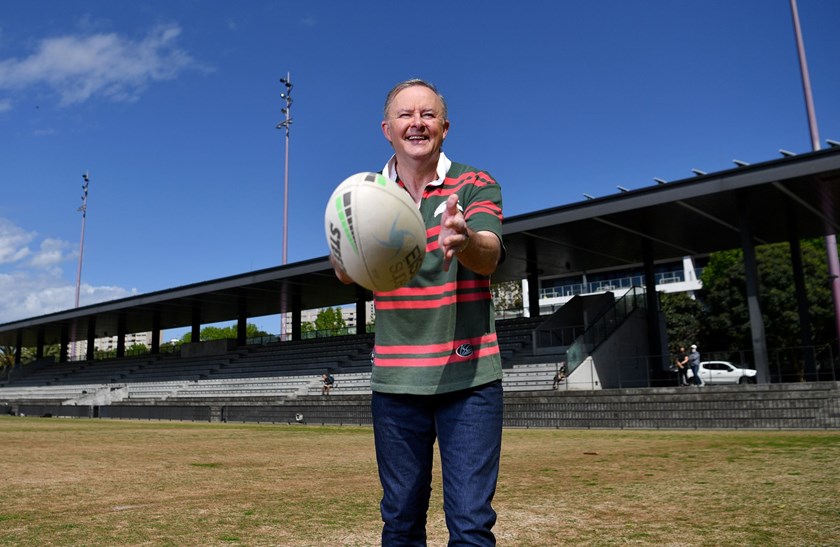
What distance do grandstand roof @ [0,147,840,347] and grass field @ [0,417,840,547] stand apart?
883 centimetres

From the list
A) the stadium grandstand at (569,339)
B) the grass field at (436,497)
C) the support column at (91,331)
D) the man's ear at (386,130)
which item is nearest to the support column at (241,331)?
the stadium grandstand at (569,339)

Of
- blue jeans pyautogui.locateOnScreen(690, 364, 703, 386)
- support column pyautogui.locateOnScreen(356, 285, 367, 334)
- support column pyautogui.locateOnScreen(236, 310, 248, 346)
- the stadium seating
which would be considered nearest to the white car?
blue jeans pyautogui.locateOnScreen(690, 364, 703, 386)

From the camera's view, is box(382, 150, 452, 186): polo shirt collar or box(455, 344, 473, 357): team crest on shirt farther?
box(382, 150, 452, 186): polo shirt collar

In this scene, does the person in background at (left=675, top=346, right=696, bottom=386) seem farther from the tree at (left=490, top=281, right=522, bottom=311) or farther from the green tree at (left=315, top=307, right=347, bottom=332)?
the green tree at (left=315, top=307, right=347, bottom=332)

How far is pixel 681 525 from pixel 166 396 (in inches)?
1527

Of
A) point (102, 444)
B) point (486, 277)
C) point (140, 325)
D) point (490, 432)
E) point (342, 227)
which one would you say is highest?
point (140, 325)

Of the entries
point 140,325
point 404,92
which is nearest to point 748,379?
point 404,92

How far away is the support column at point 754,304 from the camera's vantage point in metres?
18.1

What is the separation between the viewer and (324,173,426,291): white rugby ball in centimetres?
237

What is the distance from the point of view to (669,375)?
21969mm

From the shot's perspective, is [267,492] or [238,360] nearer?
[267,492]

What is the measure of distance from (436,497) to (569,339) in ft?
62.9

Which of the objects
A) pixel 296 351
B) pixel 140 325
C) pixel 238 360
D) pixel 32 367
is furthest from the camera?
pixel 32 367

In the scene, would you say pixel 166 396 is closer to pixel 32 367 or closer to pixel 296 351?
pixel 296 351
